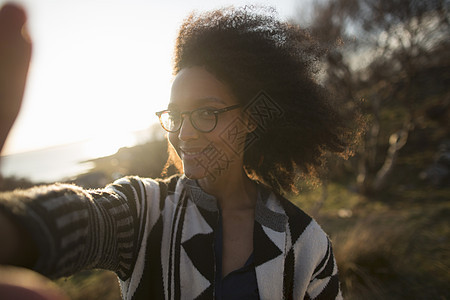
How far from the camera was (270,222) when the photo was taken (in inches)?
61.2

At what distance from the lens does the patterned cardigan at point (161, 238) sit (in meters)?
0.73

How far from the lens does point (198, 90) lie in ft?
5.00

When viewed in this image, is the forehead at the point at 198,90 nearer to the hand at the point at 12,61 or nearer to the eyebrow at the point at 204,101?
the eyebrow at the point at 204,101

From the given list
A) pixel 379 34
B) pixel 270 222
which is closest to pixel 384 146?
pixel 379 34

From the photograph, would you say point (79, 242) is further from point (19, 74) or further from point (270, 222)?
point (270, 222)

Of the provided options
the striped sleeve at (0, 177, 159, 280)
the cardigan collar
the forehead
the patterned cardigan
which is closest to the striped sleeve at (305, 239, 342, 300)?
the patterned cardigan

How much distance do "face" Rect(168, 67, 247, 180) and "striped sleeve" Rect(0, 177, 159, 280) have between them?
371 mm

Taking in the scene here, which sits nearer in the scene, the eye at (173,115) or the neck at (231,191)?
the eye at (173,115)

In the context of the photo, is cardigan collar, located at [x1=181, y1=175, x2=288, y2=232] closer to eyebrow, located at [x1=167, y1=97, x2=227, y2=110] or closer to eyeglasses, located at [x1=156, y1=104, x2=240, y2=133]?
eyeglasses, located at [x1=156, y1=104, x2=240, y2=133]

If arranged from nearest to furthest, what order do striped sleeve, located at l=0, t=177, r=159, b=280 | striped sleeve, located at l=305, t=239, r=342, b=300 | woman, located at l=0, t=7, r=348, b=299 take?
striped sleeve, located at l=0, t=177, r=159, b=280 → woman, located at l=0, t=7, r=348, b=299 → striped sleeve, located at l=305, t=239, r=342, b=300

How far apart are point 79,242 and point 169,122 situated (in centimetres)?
99

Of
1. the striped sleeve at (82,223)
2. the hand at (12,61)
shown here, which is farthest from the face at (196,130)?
the hand at (12,61)

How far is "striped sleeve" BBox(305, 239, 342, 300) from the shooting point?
1.49 metres

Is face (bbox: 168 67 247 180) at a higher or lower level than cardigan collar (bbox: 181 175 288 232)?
higher
